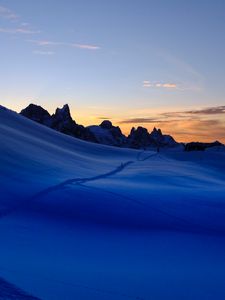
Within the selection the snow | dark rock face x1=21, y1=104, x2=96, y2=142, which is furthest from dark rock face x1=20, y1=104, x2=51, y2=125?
the snow

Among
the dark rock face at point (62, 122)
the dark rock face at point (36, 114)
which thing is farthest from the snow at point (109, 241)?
the dark rock face at point (36, 114)

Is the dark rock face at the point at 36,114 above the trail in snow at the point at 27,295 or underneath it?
above

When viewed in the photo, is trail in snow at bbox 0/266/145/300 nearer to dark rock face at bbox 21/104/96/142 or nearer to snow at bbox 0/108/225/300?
snow at bbox 0/108/225/300

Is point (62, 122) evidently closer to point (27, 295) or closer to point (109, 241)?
point (109, 241)

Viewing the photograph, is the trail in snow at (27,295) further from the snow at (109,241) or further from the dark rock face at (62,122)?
the dark rock face at (62,122)

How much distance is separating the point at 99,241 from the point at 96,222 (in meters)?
1.23

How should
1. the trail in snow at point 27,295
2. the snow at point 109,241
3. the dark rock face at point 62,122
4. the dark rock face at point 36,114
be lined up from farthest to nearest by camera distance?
1. the dark rock face at point 36,114
2. the dark rock face at point 62,122
3. the snow at point 109,241
4. the trail in snow at point 27,295

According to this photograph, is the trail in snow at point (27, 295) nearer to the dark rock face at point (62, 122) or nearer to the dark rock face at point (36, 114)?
the dark rock face at point (62, 122)

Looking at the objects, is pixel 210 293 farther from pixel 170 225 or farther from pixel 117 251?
pixel 170 225

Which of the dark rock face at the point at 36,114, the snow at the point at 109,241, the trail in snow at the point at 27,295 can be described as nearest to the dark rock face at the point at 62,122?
the dark rock face at the point at 36,114

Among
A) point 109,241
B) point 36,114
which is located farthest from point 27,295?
point 36,114


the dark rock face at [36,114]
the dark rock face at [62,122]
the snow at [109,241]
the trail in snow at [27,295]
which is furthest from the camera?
the dark rock face at [36,114]

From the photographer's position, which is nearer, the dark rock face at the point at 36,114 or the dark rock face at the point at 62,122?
the dark rock face at the point at 62,122

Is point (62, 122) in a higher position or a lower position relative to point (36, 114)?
lower
